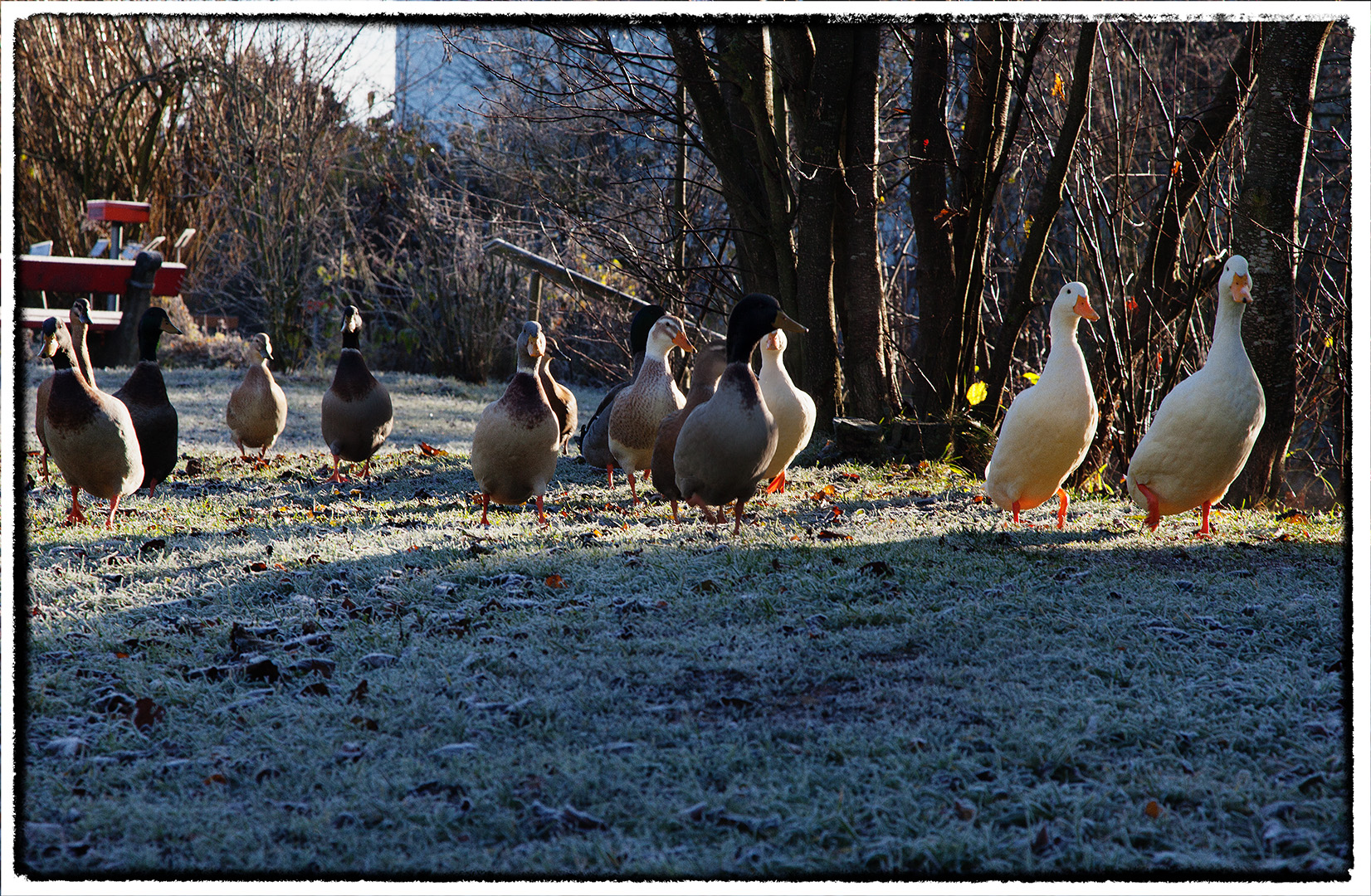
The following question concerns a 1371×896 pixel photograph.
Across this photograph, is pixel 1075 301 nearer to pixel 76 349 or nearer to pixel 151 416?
pixel 151 416

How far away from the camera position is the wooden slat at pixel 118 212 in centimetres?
1183

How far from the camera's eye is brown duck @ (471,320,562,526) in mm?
4773

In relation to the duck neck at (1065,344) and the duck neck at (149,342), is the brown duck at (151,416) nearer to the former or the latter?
the duck neck at (149,342)

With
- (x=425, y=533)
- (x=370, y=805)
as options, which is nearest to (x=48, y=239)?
(x=425, y=533)

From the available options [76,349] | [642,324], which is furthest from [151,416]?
[642,324]

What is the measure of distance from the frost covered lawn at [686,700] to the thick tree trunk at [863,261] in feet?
6.96

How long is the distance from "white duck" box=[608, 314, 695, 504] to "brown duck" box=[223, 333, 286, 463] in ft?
8.41

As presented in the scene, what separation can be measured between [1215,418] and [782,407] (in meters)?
1.92

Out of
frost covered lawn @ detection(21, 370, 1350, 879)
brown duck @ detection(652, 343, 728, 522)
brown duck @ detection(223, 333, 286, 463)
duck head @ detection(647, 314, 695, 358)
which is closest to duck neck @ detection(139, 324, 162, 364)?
brown duck @ detection(223, 333, 286, 463)

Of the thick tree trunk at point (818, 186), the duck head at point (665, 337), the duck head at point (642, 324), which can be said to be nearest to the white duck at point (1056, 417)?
the duck head at point (665, 337)

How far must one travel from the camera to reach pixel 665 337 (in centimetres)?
540

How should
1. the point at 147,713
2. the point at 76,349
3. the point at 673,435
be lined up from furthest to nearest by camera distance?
the point at 76,349 < the point at 673,435 < the point at 147,713

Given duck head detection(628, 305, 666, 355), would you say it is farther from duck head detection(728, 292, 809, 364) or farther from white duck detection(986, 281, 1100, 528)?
white duck detection(986, 281, 1100, 528)

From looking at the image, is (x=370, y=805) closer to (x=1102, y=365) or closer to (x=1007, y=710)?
(x=1007, y=710)
